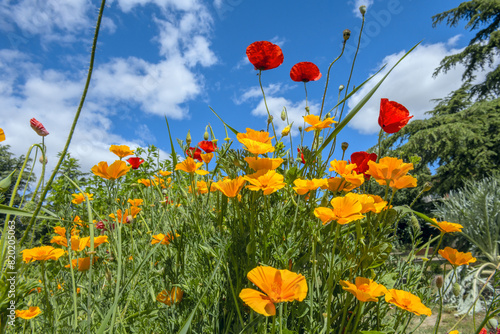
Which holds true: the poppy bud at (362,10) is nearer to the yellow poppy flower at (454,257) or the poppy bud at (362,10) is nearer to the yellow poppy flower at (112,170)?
the yellow poppy flower at (454,257)

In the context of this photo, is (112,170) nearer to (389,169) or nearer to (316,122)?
(316,122)

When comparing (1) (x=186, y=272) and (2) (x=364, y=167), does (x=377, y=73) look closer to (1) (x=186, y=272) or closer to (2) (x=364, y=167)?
(2) (x=364, y=167)

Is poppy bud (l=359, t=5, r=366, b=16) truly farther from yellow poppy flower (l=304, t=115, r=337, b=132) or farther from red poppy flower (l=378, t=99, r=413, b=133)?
yellow poppy flower (l=304, t=115, r=337, b=132)

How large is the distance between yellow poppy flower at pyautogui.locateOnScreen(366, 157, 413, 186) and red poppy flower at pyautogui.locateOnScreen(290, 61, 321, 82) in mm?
599

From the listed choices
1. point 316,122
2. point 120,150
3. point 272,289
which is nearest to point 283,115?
point 316,122

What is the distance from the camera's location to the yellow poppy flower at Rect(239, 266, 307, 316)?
50 cm

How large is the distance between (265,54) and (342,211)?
0.78 meters

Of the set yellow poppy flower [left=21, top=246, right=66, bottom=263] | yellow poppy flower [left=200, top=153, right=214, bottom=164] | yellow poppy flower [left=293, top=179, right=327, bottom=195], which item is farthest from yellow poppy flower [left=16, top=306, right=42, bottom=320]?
yellow poppy flower [left=293, top=179, right=327, bottom=195]

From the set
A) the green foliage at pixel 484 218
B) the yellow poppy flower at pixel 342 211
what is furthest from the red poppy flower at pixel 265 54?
the green foliage at pixel 484 218

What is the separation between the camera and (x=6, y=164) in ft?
45.9

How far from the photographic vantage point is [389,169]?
798mm

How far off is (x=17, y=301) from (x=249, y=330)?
1.89 ft

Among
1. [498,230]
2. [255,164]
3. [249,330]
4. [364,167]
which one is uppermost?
[498,230]

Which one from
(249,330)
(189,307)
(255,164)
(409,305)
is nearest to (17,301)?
(189,307)
